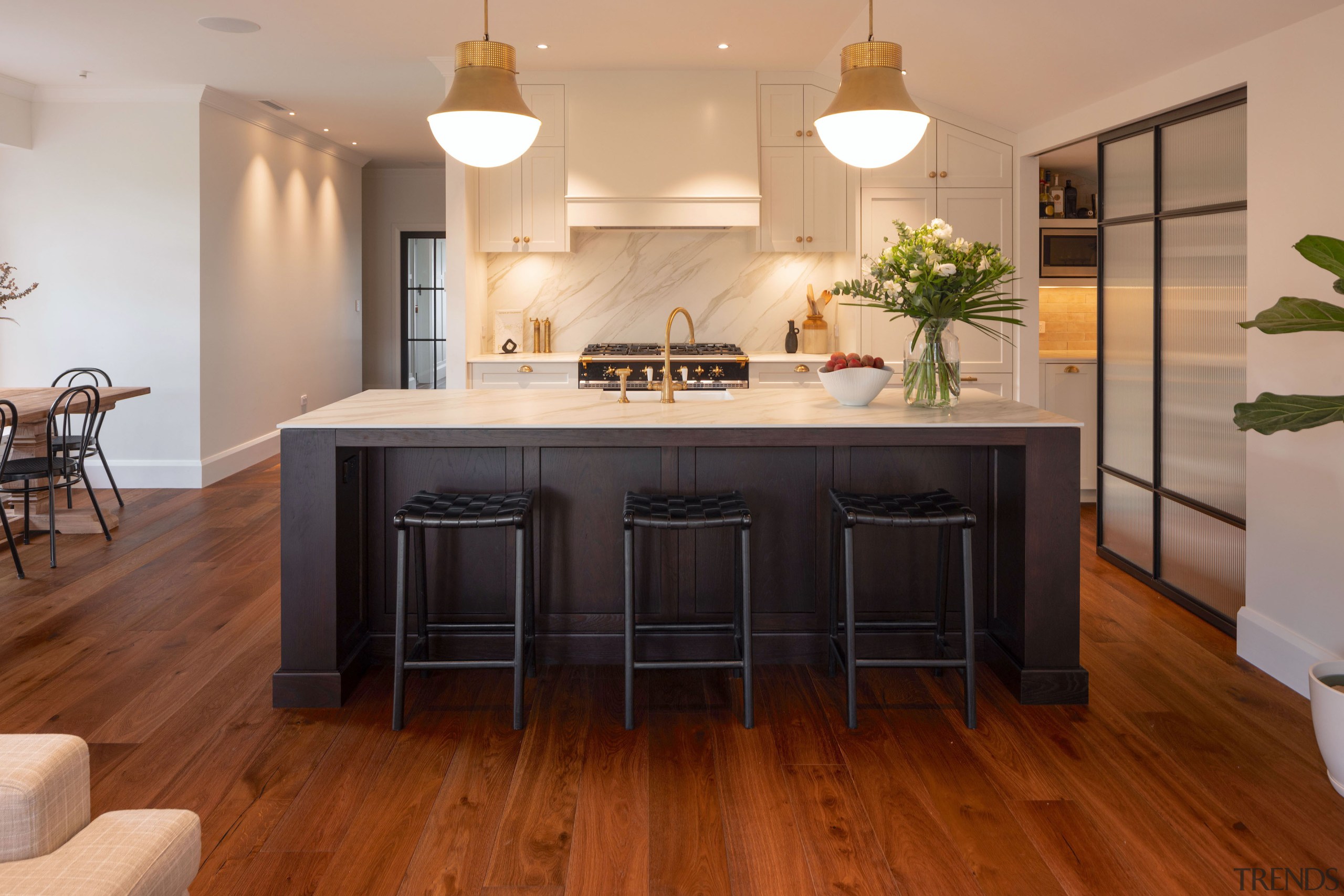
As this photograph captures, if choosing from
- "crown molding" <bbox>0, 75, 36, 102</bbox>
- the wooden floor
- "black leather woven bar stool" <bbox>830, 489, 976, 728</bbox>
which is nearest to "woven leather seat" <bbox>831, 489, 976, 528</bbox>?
"black leather woven bar stool" <bbox>830, 489, 976, 728</bbox>

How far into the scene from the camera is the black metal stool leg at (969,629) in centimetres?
275

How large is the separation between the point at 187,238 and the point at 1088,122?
5463 mm

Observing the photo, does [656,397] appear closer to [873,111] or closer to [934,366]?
[934,366]

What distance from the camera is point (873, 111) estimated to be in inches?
106

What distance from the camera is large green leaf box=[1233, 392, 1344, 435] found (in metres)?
2.23

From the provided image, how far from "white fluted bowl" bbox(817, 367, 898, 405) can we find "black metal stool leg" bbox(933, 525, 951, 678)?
0.51m

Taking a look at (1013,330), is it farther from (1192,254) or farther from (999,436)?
(999,436)

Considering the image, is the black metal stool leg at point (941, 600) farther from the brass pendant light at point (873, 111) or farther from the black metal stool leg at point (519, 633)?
the black metal stool leg at point (519, 633)

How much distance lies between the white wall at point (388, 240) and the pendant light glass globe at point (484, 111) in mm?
7166

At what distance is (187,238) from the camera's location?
619 cm

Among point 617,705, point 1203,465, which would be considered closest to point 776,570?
point 617,705

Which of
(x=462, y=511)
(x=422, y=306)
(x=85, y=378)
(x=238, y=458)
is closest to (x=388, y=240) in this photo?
(x=422, y=306)

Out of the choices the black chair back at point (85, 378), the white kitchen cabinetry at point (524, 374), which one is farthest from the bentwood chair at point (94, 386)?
the white kitchen cabinetry at point (524, 374)

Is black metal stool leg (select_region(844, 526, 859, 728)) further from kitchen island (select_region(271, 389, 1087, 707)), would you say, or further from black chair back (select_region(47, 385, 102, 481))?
black chair back (select_region(47, 385, 102, 481))
